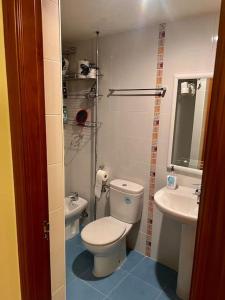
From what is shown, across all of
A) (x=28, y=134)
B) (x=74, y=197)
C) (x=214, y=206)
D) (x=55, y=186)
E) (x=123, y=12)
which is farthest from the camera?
(x=74, y=197)

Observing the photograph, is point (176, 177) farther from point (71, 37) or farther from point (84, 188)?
point (71, 37)

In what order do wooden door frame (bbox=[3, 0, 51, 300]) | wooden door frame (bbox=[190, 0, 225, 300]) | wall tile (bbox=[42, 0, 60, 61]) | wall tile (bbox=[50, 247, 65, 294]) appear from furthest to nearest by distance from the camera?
wall tile (bbox=[50, 247, 65, 294]) → wall tile (bbox=[42, 0, 60, 61]) → wooden door frame (bbox=[3, 0, 51, 300]) → wooden door frame (bbox=[190, 0, 225, 300])

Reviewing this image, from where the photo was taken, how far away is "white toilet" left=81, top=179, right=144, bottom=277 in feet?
6.28

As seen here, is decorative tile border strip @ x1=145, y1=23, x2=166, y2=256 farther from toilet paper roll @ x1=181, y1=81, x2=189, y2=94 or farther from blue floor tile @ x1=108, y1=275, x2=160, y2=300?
blue floor tile @ x1=108, y1=275, x2=160, y2=300

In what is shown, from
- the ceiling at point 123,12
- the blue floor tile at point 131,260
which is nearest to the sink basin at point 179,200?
the blue floor tile at point 131,260

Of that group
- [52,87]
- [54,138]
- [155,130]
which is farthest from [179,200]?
[52,87]

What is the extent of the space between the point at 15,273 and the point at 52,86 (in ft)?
2.92

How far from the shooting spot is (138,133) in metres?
2.14

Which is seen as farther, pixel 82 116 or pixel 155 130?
pixel 82 116

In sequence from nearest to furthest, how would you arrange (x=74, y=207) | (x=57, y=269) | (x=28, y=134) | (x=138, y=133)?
(x=28, y=134), (x=57, y=269), (x=138, y=133), (x=74, y=207)

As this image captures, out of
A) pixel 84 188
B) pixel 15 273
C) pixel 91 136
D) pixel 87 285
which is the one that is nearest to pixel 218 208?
pixel 15 273

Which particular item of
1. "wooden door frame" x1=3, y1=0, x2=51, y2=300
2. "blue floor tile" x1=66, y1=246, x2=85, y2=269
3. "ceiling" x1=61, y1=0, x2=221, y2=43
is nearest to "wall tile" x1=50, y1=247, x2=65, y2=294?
"wooden door frame" x1=3, y1=0, x2=51, y2=300

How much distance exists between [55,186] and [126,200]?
4.00 feet

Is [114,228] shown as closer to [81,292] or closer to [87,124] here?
[81,292]
